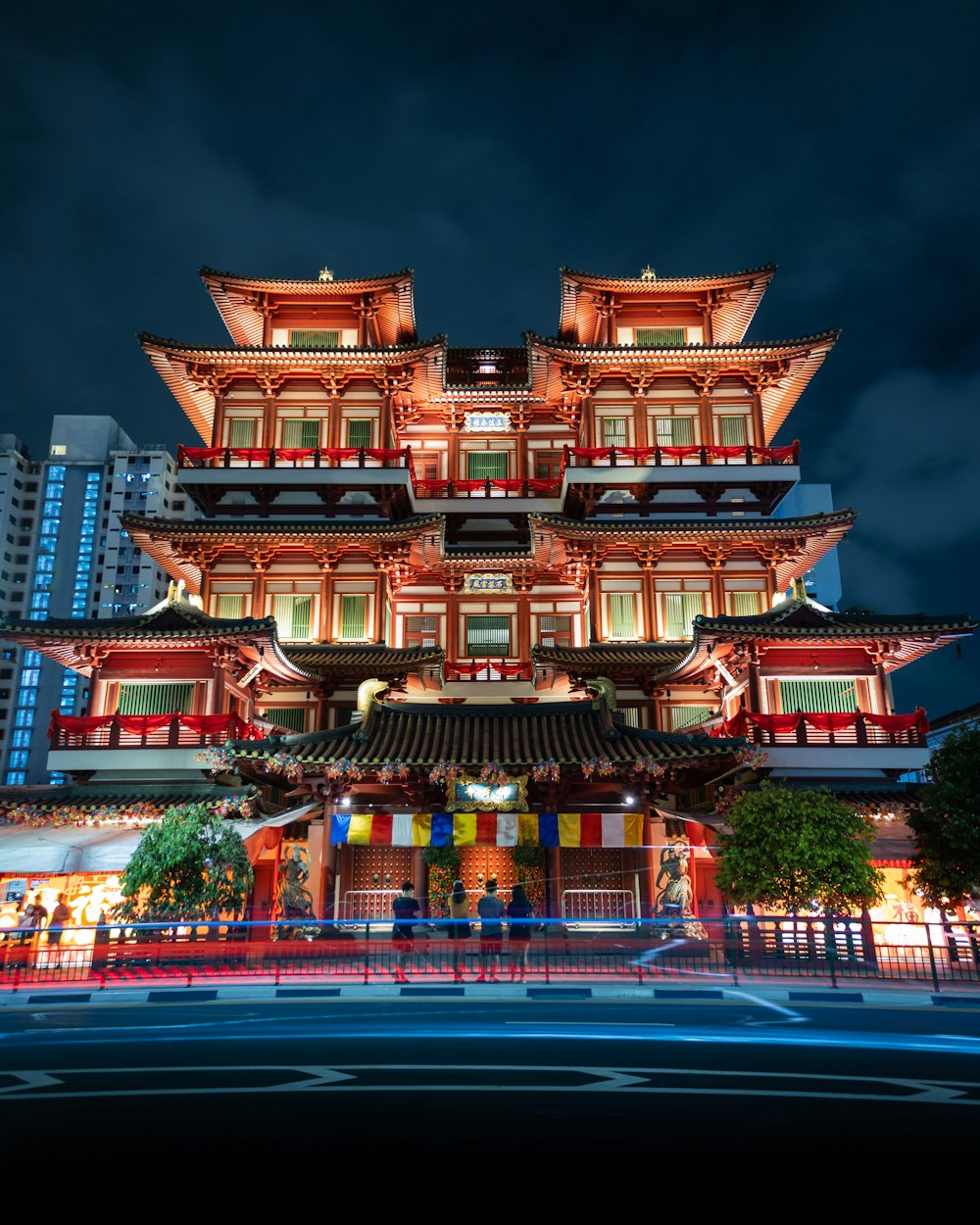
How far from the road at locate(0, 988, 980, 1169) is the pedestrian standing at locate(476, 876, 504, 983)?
6.57 feet

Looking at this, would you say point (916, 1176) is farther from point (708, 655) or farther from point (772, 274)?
point (772, 274)

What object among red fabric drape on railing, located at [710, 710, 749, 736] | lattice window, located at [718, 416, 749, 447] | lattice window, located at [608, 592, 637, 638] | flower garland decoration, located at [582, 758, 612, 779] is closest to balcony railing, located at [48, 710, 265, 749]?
flower garland decoration, located at [582, 758, 612, 779]

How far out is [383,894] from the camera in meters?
23.6

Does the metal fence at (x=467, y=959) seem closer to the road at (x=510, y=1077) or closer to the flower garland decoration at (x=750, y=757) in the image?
the road at (x=510, y=1077)

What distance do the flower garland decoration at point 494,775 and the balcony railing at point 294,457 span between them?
16811 millimetres

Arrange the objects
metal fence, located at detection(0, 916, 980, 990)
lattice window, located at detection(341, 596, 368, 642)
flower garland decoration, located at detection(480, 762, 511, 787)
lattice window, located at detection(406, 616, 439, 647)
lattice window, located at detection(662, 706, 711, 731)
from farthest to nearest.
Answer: lattice window, located at detection(406, 616, 439, 647), lattice window, located at detection(341, 596, 368, 642), lattice window, located at detection(662, 706, 711, 731), flower garland decoration, located at detection(480, 762, 511, 787), metal fence, located at detection(0, 916, 980, 990)

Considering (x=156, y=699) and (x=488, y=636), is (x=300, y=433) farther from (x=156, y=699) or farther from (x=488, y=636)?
(x=156, y=699)

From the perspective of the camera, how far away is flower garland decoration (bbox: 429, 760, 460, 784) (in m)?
20.9

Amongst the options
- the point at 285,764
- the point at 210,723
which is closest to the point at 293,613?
the point at 210,723

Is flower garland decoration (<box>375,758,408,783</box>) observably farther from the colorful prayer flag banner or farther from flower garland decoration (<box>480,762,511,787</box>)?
flower garland decoration (<box>480,762,511,787</box>)

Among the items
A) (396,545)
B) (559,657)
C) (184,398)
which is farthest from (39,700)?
(559,657)

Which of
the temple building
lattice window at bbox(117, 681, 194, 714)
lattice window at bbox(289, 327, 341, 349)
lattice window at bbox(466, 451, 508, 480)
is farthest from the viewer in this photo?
lattice window at bbox(466, 451, 508, 480)

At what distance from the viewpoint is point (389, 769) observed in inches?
820

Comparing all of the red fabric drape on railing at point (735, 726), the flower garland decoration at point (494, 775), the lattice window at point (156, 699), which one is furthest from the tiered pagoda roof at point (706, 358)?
the flower garland decoration at point (494, 775)
